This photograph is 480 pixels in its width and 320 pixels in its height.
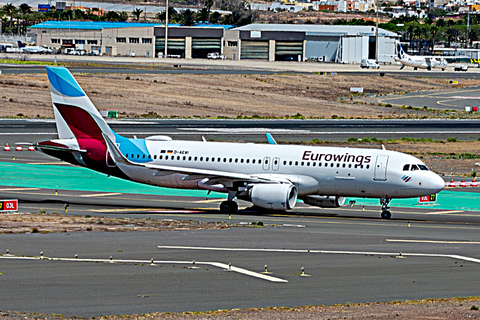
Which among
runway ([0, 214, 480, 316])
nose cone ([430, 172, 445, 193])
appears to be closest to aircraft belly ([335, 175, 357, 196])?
nose cone ([430, 172, 445, 193])

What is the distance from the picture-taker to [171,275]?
2645 centimetres

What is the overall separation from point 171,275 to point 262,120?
79.8m

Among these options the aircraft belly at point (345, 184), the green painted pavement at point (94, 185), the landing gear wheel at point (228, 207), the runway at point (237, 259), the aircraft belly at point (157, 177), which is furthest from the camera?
the green painted pavement at point (94, 185)

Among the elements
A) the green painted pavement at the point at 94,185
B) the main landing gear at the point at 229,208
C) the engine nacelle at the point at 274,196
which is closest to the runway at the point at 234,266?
the engine nacelle at the point at 274,196

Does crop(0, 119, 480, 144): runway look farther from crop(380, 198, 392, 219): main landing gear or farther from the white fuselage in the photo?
crop(380, 198, 392, 219): main landing gear

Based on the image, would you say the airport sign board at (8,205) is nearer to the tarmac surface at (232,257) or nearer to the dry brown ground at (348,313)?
the tarmac surface at (232,257)

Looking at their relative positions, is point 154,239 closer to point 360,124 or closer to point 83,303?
point 83,303

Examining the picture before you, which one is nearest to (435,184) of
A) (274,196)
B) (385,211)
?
(385,211)

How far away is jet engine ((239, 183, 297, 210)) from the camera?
139 ft

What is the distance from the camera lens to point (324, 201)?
149 ft

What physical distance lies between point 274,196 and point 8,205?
14.3 meters

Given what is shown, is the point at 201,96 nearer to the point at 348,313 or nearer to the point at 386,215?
the point at 386,215

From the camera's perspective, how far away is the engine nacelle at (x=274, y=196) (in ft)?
139

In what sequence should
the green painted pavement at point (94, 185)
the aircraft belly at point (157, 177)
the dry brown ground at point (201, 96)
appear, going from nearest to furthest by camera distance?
the aircraft belly at point (157, 177) < the green painted pavement at point (94, 185) < the dry brown ground at point (201, 96)
